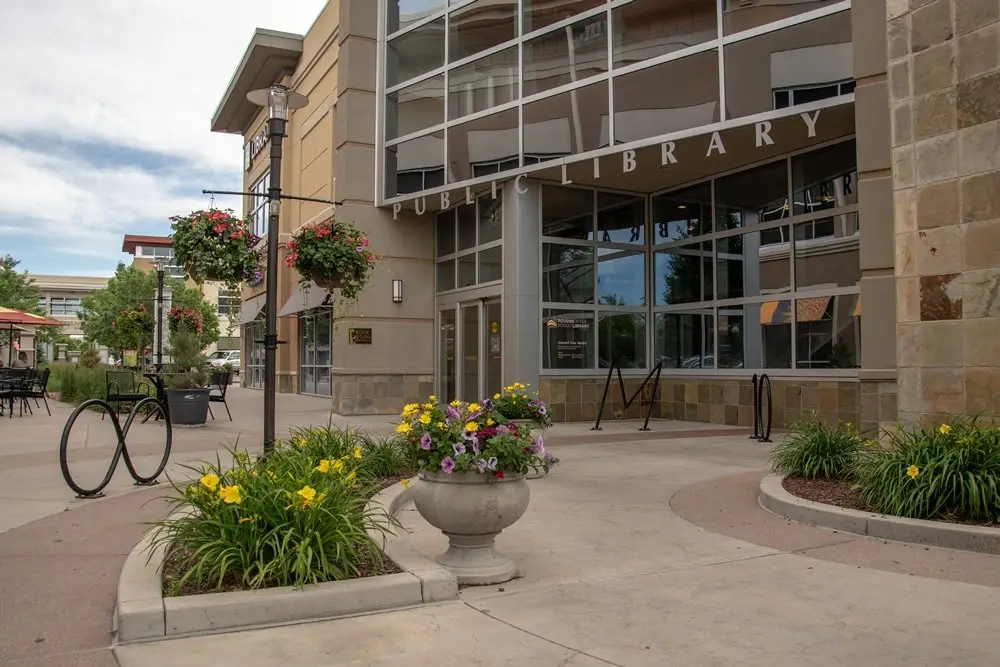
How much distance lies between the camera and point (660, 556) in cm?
569

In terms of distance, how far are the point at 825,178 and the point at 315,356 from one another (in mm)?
16125

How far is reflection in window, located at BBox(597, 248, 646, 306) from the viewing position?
50.5 feet

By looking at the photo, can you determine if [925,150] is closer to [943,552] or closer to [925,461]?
[925,461]

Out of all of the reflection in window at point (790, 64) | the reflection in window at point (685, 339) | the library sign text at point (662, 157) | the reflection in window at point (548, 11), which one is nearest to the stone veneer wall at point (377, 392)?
the library sign text at point (662, 157)

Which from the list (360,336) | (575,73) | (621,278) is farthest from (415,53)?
(621,278)

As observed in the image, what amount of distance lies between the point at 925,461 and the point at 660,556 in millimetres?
2385

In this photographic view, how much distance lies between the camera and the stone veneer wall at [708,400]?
12391 millimetres

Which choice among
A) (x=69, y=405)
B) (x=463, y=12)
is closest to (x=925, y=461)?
(x=463, y=12)

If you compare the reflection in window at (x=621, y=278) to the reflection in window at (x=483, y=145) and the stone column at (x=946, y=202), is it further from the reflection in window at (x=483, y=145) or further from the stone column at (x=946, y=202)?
the stone column at (x=946, y=202)

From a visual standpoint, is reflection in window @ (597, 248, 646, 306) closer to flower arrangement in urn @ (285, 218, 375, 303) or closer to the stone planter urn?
flower arrangement in urn @ (285, 218, 375, 303)

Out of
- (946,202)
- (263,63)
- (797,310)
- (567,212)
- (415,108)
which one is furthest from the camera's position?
(263,63)

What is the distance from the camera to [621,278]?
51.3 feet

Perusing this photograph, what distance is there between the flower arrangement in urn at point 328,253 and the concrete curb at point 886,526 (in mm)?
6407

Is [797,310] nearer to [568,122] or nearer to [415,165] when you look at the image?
[568,122]
